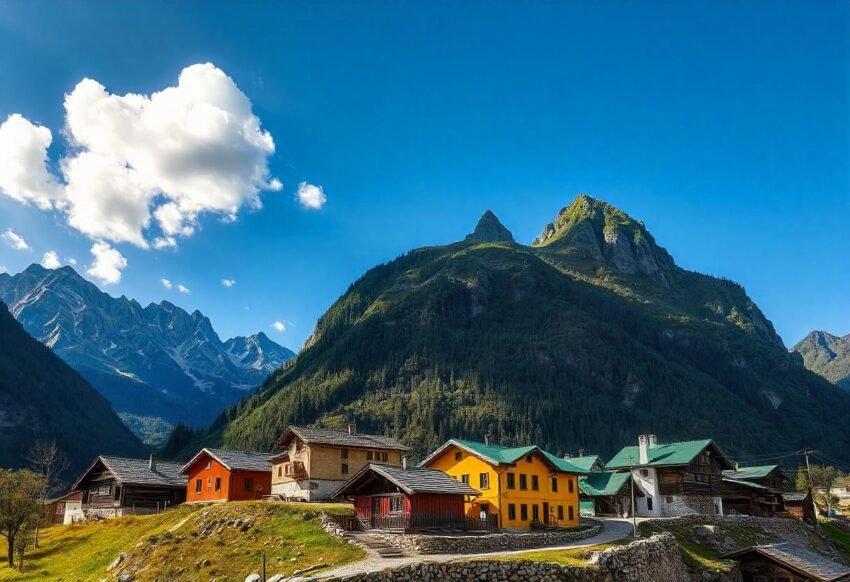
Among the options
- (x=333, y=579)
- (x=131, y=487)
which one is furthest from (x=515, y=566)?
(x=131, y=487)

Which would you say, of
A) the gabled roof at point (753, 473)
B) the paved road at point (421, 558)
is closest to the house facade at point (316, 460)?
the paved road at point (421, 558)

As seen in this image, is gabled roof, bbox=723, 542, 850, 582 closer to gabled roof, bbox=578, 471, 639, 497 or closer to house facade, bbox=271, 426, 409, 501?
gabled roof, bbox=578, 471, 639, 497

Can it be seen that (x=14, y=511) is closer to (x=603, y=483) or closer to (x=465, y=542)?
(x=465, y=542)

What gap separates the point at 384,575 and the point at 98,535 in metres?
43.8

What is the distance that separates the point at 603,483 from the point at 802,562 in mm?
33393

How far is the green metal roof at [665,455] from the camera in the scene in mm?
83250

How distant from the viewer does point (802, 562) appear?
175ft

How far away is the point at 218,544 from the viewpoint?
1998 inches

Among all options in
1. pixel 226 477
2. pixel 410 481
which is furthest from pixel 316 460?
pixel 410 481

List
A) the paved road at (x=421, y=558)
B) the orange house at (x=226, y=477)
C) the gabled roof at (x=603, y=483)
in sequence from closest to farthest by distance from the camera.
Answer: the paved road at (x=421, y=558) < the orange house at (x=226, y=477) < the gabled roof at (x=603, y=483)

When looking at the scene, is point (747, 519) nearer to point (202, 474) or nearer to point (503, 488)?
point (503, 488)

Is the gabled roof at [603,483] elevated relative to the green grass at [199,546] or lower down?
elevated

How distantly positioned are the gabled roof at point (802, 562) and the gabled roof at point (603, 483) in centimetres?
2497

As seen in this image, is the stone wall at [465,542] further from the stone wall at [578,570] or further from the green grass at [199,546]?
the stone wall at [578,570]
